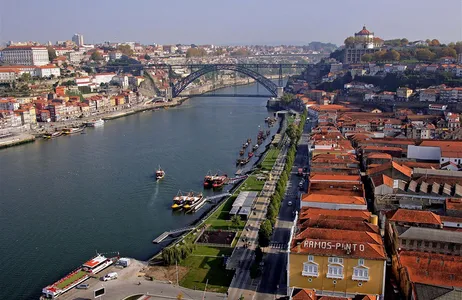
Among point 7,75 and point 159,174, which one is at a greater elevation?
point 7,75

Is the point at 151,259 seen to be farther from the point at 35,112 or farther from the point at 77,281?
the point at 35,112

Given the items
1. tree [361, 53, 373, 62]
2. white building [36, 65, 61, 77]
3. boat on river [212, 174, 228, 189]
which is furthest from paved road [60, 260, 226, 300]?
tree [361, 53, 373, 62]

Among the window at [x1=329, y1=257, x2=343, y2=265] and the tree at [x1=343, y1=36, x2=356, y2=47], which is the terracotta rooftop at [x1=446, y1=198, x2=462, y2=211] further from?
the tree at [x1=343, y1=36, x2=356, y2=47]

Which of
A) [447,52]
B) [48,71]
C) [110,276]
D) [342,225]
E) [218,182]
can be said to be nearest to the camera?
[342,225]

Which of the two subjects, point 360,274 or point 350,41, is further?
point 350,41

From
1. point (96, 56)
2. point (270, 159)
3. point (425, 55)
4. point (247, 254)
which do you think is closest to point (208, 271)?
point (247, 254)

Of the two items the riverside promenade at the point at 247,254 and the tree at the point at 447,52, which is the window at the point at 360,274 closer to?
the riverside promenade at the point at 247,254

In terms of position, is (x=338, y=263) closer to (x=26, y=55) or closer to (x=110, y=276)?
(x=110, y=276)
